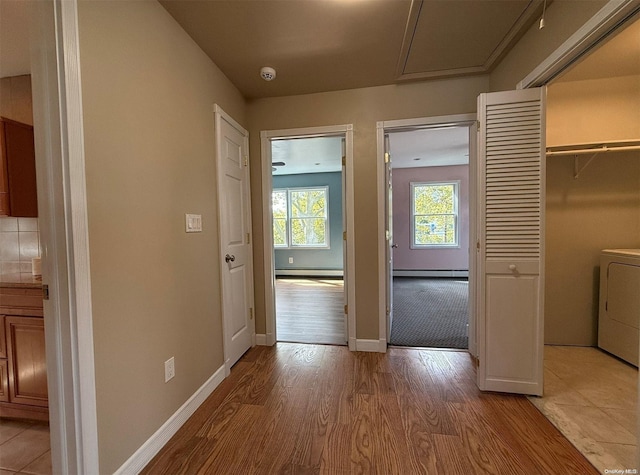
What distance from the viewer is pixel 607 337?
2373mm

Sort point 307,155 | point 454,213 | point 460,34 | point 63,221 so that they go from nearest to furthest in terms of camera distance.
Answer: point 63,221
point 460,34
point 307,155
point 454,213

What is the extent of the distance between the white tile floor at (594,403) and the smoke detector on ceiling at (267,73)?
303 cm

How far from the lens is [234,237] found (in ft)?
7.85

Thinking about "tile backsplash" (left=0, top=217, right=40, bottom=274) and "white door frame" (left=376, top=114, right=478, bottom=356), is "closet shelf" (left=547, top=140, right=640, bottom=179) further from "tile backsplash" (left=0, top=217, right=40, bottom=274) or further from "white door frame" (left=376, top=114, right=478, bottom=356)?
"tile backsplash" (left=0, top=217, right=40, bottom=274)

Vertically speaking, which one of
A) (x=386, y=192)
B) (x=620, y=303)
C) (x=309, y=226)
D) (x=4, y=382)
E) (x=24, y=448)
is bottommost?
(x=24, y=448)

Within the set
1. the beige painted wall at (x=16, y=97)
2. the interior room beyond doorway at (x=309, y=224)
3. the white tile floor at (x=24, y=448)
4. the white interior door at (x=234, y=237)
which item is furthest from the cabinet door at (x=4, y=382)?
the interior room beyond doorway at (x=309, y=224)

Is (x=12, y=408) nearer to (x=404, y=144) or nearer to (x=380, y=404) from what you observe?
(x=380, y=404)

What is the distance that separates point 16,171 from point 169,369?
1.70 meters

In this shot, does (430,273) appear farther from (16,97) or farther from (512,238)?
(16,97)

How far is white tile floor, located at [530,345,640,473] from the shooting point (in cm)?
140

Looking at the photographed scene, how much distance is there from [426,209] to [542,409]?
485 centimetres

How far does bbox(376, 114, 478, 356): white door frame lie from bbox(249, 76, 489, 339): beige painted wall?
0.05 metres

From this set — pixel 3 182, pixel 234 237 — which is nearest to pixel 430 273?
pixel 234 237

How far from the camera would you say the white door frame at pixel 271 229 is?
2.58 m
